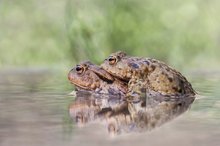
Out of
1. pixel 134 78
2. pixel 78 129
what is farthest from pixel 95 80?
pixel 78 129

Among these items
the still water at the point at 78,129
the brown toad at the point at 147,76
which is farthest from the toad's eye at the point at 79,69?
the still water at the point at 78,129

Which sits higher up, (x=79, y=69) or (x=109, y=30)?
(x=109, y=30)

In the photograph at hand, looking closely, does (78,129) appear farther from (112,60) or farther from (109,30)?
(109,30)

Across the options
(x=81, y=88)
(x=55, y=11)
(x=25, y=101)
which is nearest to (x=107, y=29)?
(x=55, y=11)

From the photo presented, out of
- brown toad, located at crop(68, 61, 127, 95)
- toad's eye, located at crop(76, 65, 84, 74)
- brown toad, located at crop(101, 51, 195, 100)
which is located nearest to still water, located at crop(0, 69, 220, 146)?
brown toad, located at crop(101, 51, 195, 100)

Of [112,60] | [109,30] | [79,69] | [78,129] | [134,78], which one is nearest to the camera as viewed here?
[78,129]

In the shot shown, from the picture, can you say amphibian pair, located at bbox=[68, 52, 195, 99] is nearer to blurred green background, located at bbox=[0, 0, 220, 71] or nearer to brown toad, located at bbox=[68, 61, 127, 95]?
brown toad, located at bbox=[68, 61, 127, 95]

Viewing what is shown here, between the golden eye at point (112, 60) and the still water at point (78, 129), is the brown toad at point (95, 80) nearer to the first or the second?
the golden eye at point (112, 60)
